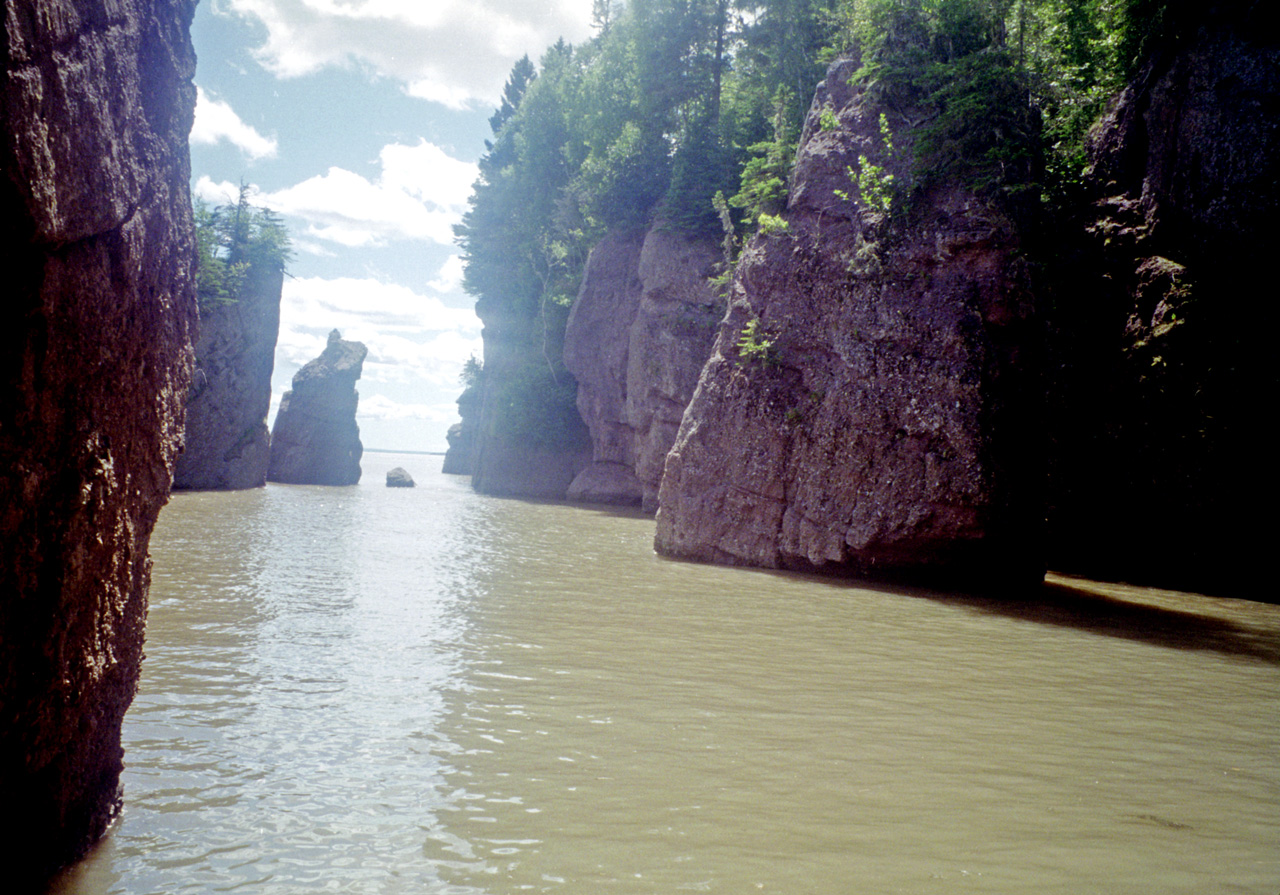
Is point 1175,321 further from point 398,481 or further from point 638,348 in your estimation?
point 398,481

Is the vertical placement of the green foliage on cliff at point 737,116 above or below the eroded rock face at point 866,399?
above

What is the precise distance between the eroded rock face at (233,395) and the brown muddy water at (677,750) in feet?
65.6

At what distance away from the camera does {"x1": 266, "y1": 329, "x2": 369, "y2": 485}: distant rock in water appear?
1313 inches

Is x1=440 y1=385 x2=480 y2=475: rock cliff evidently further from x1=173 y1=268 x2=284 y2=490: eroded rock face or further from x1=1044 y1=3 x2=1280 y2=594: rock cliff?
x1=1044 y1=3 x2=1280 y2=594: rock cliff

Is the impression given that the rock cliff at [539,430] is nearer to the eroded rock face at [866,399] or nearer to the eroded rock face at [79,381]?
the eroded rock face at [866,399]

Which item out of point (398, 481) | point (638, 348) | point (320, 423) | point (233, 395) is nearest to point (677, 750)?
point (638, 348)

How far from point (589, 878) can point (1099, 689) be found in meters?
4.45

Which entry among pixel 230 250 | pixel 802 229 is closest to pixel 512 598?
pixel 802 229

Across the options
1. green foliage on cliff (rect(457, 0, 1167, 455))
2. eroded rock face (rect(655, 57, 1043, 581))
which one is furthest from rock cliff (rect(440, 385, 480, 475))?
eroded rock face (rect(655, 57, 1043, 581))

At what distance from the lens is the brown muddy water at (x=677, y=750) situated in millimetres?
2996

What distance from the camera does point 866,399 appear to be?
1138 cm

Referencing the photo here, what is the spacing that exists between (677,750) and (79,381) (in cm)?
316

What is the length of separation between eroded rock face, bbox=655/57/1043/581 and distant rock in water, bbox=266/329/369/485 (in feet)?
80.9

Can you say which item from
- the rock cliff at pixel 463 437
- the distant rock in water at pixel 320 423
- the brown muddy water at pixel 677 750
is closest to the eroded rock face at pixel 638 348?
the distant rock in water at pixel 320 423
